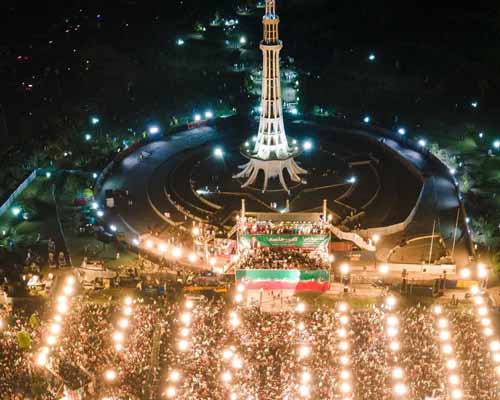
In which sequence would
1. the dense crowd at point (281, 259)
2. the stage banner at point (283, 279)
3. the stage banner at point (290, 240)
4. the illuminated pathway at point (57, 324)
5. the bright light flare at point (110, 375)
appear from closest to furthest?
the bright light flare at point (110, 375)
the illuminated pathway at point (57, 324)
the stage banner at point (283, 279)
the dense crowd at point (281, 259)
the stage banner at point (290, 240)

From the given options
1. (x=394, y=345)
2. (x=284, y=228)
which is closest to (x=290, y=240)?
(x=284, y=228)

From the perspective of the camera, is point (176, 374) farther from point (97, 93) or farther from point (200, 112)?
point (97, 93)

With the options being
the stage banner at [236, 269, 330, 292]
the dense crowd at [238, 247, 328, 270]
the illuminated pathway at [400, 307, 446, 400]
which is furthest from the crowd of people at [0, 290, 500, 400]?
the dense crowd at [238, 247, 328, 270]

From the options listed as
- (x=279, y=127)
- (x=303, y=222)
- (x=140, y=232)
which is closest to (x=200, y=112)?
(x=279, y=127)

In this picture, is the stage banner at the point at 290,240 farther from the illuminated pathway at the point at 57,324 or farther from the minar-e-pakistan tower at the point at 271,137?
the minar-e-pakistan tower at the point at 271,137

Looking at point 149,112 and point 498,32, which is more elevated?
point 498,32

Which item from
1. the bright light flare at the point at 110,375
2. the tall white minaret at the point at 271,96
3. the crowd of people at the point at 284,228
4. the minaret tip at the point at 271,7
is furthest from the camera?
the tall white minaret at the point at 271,96

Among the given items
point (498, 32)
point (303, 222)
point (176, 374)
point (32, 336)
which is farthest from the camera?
point (498, 32)

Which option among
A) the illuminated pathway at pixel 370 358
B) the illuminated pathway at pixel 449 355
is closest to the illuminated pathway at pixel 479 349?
the illuminated pathway at pixel 449 355
